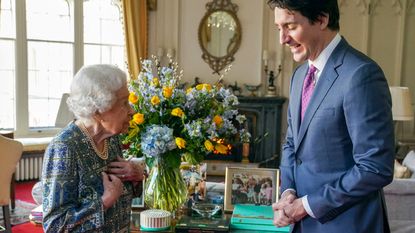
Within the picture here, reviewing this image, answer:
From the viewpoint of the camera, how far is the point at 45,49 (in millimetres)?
5980

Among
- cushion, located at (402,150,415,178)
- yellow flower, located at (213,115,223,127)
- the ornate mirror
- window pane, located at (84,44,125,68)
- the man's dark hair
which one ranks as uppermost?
the ornate mirror

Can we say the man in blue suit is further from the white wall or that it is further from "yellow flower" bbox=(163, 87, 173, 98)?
the white wall

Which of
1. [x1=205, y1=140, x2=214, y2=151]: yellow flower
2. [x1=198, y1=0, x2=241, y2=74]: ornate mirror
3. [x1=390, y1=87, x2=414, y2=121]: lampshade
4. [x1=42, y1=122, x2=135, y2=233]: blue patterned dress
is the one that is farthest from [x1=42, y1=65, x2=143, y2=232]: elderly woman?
[x1=198, y1=0, x2=241, y2=74]: ornate mirror

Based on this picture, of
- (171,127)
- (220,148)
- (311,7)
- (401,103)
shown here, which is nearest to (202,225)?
(220,148)

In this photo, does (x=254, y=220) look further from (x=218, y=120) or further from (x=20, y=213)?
(x=20, y=213)

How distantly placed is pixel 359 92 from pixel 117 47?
19.1 ft

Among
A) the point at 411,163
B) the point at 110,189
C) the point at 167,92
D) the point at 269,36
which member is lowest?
the point at 411,163

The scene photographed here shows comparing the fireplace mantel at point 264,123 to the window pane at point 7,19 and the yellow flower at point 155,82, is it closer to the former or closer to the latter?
the window pane at point 7,19

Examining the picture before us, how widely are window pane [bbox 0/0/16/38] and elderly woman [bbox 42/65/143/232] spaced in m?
4.73

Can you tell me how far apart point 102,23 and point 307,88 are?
18.0 feet

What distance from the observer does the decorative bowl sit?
2.00 m

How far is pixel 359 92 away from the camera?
1.23 m

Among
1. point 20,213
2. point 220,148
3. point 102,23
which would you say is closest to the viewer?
point 220,148

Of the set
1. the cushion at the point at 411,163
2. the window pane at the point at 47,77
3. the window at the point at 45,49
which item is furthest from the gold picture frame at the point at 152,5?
the cushion at the point at 411,163
